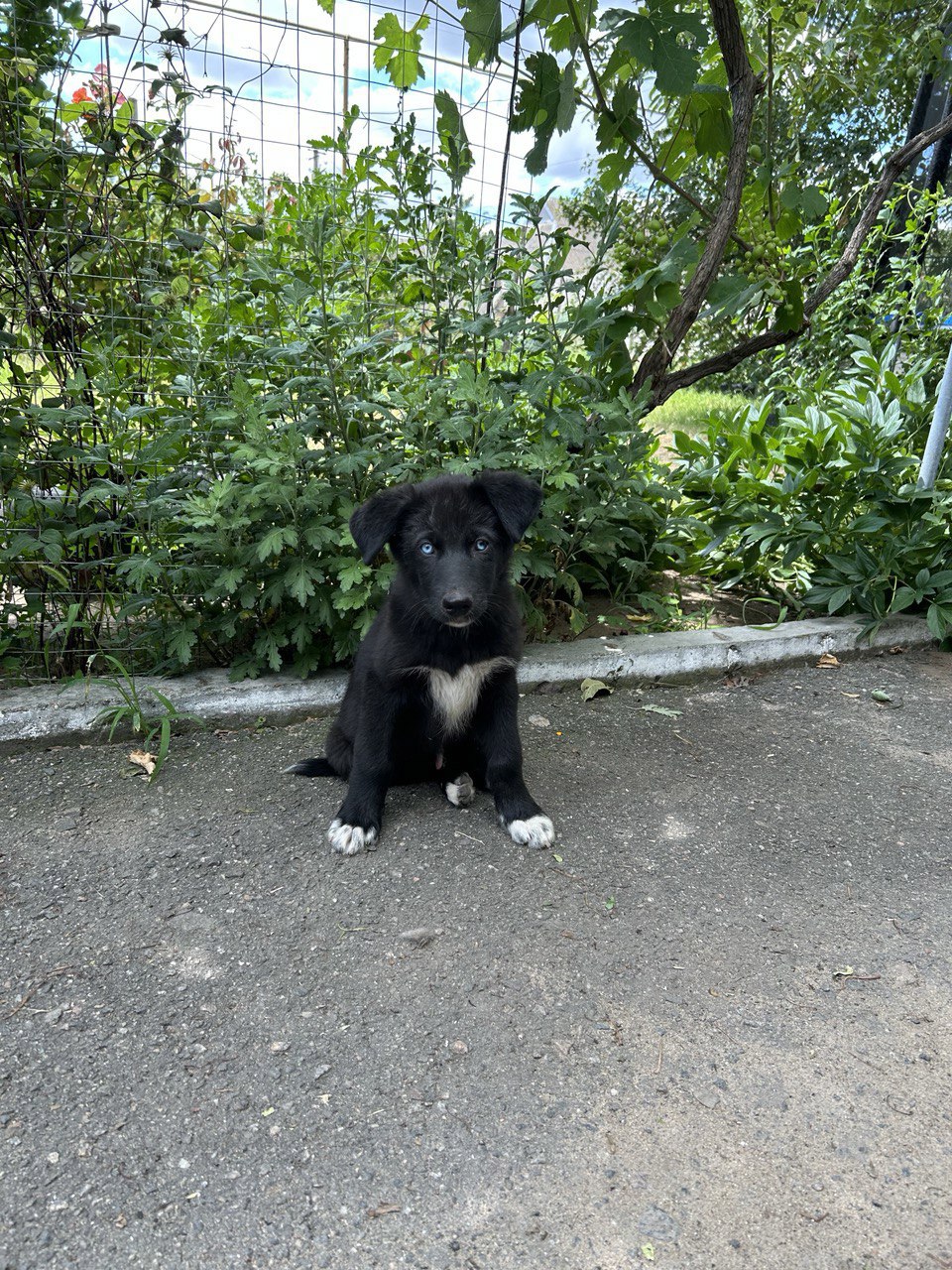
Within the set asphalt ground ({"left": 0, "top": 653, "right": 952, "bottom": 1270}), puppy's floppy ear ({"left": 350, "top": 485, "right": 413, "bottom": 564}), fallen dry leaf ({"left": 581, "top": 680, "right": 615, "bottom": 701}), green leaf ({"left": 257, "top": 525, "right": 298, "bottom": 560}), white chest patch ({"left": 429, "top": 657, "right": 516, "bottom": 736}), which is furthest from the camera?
fallen dry leaf ({"left": 581, "top": 680, "right": 615, "bottom": 701})

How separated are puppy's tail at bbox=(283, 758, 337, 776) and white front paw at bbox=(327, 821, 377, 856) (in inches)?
17.2

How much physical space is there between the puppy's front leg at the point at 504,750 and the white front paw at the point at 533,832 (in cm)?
3

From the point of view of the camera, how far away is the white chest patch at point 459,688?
2758mm

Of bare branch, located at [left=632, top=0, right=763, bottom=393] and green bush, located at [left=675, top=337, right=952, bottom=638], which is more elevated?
bare branch, located at [left=632, top=0, right=763, bottom=393]

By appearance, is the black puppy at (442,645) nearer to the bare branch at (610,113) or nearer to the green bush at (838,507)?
the bare branch at (610,113)

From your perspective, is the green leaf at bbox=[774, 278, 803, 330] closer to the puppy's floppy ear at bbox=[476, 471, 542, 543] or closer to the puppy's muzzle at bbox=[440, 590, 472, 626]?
the puppy's floppy ear at bbox=[476, 471, 542, 543]

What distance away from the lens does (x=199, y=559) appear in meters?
3.50

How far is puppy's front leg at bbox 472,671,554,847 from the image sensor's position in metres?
2.80

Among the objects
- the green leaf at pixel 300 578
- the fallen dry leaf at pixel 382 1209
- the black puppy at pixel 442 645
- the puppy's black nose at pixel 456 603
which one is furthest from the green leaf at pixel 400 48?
the fallen dry leaf at pixel 382 1209

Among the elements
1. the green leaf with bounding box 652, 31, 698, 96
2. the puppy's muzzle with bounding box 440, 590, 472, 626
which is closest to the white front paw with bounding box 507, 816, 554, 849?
the puppy's muzzle with bounding box 440, 590, 472, 626

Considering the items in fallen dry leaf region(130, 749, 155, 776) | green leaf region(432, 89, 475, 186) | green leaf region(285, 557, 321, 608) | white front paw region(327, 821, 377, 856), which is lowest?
white front paw region(327, 821, 377, 856)

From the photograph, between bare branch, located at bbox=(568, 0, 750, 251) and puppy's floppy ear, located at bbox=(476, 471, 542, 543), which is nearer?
puppy's floppy ear, located at bbox=(476, 471, 542, 543)

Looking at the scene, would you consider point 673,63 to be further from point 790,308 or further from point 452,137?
point 790,308

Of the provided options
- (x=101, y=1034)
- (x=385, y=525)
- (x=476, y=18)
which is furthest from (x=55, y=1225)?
(x=476, y=18)
